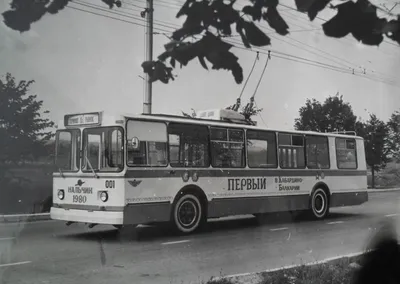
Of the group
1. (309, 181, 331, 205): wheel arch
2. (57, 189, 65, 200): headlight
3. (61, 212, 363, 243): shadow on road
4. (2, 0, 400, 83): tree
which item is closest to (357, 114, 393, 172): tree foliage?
(2, 0, 400, 83): tree

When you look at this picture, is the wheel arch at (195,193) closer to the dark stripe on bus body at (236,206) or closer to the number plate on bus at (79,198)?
the dark stripe on bus body at (236,206)

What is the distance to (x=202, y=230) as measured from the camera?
A: 9.23 m

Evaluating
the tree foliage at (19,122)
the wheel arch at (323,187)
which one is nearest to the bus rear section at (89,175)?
the tree foliage at (19,122)

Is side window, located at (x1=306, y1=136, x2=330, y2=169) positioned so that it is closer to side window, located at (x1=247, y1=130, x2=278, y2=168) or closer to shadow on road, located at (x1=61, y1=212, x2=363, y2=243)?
side window, located at (x1=247, y1=130, x2=278, y2=168)

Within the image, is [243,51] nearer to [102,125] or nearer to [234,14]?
[234,14]

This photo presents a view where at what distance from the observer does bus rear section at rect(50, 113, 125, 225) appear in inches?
307

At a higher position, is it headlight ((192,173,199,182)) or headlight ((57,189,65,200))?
headlight ((192,173,199,182))

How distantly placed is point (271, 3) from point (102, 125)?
18.5 ft

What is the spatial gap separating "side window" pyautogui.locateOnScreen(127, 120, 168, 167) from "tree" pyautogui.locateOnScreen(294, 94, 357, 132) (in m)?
3.08

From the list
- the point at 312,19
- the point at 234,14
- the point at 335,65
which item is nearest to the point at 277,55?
the point at 335,65

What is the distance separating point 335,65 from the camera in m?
4.40

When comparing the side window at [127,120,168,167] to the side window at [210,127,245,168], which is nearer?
the side window at [127,120,168,167]

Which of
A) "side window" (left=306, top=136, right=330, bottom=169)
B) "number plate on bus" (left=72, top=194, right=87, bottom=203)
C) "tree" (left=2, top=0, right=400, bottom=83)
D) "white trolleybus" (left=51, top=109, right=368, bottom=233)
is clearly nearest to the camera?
"tree" (left=2, top=0, right=400, bottom=83)

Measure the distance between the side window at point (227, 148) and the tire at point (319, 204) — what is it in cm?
251
